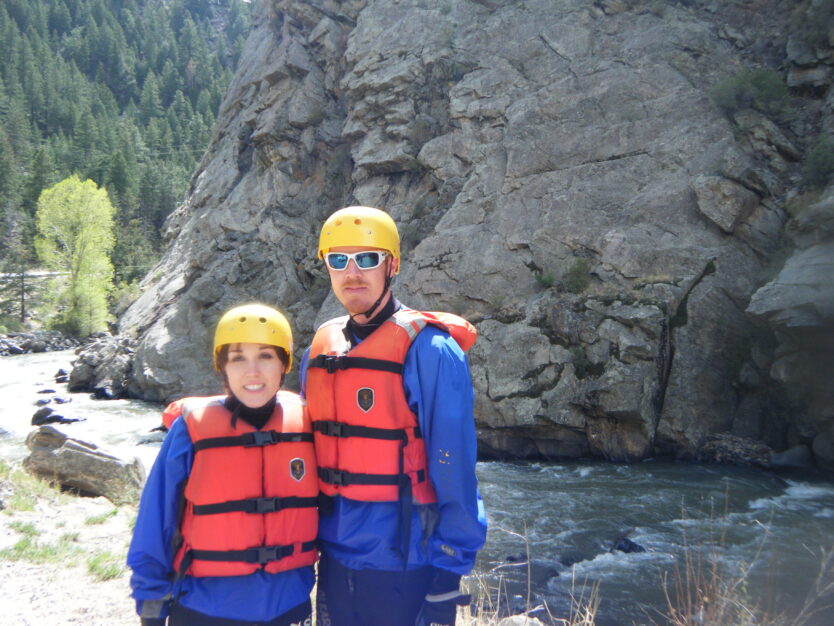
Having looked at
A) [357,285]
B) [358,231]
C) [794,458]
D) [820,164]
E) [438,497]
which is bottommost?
[794,458]

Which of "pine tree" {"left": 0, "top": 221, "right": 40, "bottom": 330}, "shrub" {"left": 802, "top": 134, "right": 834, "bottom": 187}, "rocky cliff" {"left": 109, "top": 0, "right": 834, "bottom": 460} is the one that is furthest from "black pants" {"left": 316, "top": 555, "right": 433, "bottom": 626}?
"pine tree" {"left": 0, "top": 221, "right": 40, "bottom": 330}

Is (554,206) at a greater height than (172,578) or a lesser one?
greater

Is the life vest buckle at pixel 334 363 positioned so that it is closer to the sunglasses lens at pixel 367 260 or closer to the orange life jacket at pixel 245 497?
the orange life jacket at pixel 245 497

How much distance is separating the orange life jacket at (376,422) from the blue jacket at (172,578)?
437 millimetres

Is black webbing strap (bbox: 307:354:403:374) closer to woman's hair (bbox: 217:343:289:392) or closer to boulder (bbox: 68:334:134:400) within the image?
woman's hair (bbox: 217:343:289:392)

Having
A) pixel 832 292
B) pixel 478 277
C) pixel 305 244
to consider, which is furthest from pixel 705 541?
pixel 305 244

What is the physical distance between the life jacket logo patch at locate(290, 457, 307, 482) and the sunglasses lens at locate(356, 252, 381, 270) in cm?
85

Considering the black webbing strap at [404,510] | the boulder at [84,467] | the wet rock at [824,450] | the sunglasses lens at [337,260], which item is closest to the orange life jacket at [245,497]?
the black webbing strap at [404,510]

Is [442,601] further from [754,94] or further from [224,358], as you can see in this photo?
[754,94]

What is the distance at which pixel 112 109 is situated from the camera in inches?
2916

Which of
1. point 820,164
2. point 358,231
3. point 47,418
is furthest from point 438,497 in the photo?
point 47,418

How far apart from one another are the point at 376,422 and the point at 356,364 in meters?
0.24

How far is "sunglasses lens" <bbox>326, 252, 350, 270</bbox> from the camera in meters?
2.56

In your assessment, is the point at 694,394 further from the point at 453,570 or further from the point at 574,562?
the point at 453,570
